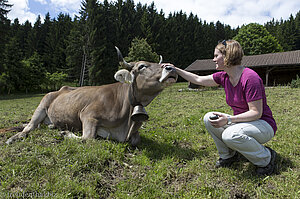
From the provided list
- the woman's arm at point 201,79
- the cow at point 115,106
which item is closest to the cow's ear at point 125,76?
the cow at point 115,106

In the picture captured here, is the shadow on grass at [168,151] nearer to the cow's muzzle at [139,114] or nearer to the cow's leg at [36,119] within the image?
the cow's muzzle at [139,114]

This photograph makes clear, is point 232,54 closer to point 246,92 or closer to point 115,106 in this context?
point 246,92

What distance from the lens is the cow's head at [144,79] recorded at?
11.6ft

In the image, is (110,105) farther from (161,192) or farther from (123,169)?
(161,192)

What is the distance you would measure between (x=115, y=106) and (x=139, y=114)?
2.45ft

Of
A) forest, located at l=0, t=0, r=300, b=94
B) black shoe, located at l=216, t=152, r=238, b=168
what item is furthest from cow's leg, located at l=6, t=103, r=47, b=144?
forest, located at l=0, t=0, r=300, b=94

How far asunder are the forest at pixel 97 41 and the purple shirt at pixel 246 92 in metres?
25.7

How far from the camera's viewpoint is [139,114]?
365cm

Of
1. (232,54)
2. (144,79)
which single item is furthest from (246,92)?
(144,79)

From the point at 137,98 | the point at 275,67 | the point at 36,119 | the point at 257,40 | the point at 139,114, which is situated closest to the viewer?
the point at 139,114

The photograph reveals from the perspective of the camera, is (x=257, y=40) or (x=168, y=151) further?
(x=257, y=40)

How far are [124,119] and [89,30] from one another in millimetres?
36307

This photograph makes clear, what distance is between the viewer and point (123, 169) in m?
3.27

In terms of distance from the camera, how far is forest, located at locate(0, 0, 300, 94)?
31.9 metres
